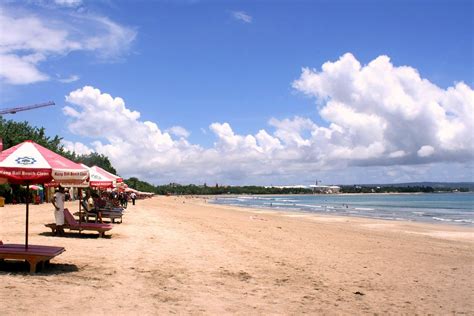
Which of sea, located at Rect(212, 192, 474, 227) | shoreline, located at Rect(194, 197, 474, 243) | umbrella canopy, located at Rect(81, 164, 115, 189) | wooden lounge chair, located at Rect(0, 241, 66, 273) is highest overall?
umbrella canopy, located at Rect(81, 164, 115, 189)

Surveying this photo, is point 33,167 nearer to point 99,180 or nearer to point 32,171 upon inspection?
point 32,171

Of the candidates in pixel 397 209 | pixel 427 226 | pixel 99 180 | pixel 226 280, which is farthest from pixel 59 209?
pixel 397 209

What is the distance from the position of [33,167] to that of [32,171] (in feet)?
0.24

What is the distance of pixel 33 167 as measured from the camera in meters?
8.05

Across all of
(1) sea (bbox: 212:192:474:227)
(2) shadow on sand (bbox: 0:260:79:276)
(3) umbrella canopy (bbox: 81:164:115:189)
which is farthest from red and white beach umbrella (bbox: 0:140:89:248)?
(1) sea (bbox: 212:192:474:227)

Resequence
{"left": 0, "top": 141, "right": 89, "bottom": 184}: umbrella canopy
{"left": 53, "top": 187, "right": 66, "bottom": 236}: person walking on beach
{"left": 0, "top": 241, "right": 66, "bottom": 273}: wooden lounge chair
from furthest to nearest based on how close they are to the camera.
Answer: {"left": 53, "top": 187, "right": 66, "bottom": 236}: person walking on beach
{"left": 0, "top": 241, "right": 66, "bottom": 273}: wooden lounge chair
{"left": 0, "top": 141, "right": 89, "bottom": 184}: umbrella canopy

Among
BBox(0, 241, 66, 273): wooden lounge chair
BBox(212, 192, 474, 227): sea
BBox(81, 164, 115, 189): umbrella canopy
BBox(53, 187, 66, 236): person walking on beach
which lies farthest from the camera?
BBox(212, 192, 474, 227): sea

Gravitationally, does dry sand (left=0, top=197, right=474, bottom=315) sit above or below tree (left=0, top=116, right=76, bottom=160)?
below

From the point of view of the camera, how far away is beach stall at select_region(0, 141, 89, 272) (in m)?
7.97

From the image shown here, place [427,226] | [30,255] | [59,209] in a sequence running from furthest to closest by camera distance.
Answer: [427,226] < [59,209] < [30,255]

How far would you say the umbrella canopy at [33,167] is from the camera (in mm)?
7945

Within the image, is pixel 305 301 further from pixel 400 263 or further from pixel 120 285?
pixel 400 263

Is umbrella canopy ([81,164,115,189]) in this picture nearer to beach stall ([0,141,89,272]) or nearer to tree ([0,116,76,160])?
beach stall ([0,141,89,272])

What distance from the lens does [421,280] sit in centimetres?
985
